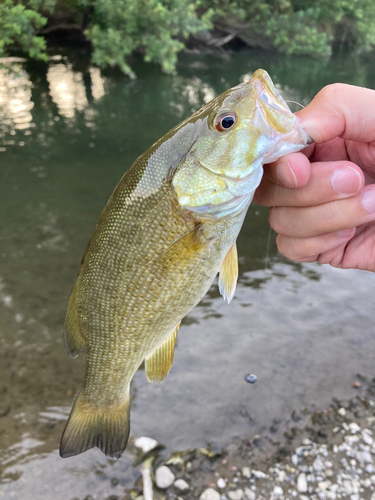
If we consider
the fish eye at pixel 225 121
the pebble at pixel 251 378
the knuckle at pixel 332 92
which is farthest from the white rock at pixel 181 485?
the knuckle at pixel 332 92

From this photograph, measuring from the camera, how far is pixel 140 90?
13.5 m

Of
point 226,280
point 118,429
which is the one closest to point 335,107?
point 226,280

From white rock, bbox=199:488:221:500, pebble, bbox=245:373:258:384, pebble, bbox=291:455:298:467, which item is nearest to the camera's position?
white rock, bbox=199:488:221:500

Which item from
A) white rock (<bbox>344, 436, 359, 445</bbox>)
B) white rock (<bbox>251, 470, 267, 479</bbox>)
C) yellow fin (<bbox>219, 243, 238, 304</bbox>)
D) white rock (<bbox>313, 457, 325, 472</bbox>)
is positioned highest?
yellow fin (<bbox>219, 243, 238, 304</bbox>)

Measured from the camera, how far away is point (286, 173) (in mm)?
1748

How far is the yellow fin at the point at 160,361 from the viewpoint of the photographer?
81.2 inches

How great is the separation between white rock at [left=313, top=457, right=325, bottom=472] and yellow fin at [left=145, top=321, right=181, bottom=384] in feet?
5.35

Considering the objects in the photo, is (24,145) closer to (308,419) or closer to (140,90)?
(140,90)

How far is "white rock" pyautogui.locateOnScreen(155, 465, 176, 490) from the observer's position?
269 cm

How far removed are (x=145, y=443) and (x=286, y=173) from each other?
245 cm

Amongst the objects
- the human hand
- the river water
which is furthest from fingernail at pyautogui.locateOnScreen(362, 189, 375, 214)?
the river water

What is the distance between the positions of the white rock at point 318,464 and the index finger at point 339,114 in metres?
2.41

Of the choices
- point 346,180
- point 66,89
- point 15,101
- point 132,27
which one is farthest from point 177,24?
point 346,180

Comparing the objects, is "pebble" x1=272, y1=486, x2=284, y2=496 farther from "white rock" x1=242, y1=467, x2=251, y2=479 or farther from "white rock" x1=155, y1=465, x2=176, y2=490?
"white rock" x1=155, y1=465, x2=176, y2=490
